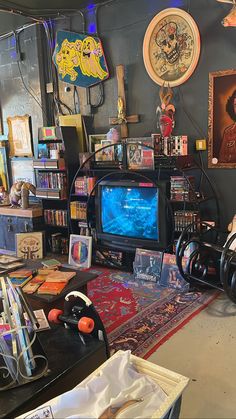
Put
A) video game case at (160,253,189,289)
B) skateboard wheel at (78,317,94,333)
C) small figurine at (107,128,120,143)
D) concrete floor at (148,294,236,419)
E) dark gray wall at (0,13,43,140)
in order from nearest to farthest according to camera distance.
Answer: skateboard wheel at (78,317,94,333) < concrete floor at (148,294,236,419) < video game case at (160,253,189,289) < small figurine at (107,128,120,143) < dark gray wall at (0,13,43,140)

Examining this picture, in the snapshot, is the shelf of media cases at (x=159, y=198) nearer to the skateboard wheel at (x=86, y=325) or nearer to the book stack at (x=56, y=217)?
the book stack at (x=56, y=217)

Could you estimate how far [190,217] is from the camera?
10.3ft

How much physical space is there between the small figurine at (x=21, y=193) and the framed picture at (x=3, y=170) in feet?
2.56

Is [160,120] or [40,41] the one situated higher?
[40,41]

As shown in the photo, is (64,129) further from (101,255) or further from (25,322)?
(25,322)

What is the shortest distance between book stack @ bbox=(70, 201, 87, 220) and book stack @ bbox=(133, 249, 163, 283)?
2.76ft

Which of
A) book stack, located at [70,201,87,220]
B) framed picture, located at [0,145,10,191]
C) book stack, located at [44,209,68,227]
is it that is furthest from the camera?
framed picture, located at [0,145,10,191]

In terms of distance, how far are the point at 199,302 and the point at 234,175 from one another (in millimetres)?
1245

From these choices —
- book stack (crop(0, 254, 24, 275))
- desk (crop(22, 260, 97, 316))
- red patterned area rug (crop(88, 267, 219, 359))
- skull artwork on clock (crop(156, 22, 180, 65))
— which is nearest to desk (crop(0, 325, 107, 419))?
desk (crop(22, 260, 97, 316))

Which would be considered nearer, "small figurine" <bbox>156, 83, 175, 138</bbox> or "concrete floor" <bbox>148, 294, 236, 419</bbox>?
"concrete floor" <bbox>148, 294, 236, 419</bbox>

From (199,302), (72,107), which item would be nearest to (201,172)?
(199,302)

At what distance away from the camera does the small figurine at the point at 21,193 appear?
4.32m

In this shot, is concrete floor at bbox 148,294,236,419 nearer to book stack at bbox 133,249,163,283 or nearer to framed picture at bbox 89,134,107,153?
book stack at bbox 133,249,163,283

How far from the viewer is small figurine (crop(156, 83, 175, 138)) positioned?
3.37 meters
